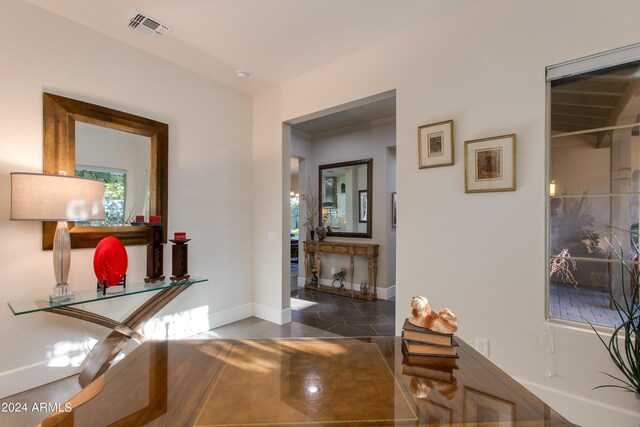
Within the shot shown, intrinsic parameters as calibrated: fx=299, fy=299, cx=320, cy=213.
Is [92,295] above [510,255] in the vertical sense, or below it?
below

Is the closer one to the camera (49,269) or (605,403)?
(605,403)

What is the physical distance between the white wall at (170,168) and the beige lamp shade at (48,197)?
420 millimetres

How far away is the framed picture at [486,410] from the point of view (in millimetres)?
738

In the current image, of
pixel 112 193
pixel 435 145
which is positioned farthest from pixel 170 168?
pixel 435 145

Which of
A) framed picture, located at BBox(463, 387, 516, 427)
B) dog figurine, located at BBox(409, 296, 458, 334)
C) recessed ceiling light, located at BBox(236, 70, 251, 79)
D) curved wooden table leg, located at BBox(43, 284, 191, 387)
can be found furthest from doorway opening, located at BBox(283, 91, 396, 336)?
framed picture, located at BBox(463, 387, 516, 427)

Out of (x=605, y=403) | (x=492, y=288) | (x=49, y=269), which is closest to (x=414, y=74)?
(x=492, y=288)

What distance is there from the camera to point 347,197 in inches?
205

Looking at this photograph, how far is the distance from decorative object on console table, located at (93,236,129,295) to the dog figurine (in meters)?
2.09

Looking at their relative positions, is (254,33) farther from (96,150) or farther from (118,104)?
(96,150)

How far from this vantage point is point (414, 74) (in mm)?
2584

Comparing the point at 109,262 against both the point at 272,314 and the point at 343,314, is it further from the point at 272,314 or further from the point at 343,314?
the point at 343,314

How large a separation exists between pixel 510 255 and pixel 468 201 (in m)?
0.48

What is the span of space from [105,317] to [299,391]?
7.02 ft

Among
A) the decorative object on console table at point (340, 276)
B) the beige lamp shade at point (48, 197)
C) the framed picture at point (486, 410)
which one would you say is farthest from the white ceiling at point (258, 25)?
the decorative object on console table at point (340, 276)
